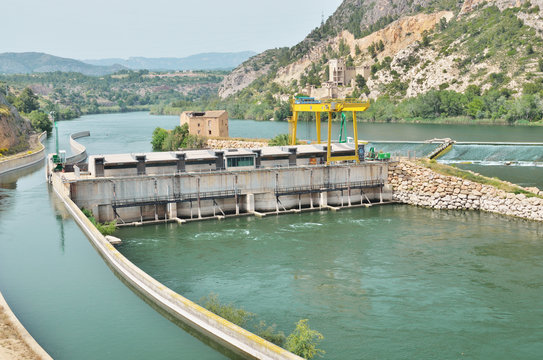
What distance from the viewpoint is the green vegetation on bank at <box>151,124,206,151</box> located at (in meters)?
89.6

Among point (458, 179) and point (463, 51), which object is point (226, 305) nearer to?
point (458, 179)

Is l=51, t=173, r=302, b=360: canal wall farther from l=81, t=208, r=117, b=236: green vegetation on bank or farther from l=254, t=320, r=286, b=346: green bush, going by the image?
l=81, t=208, r=117, b=236: green vegetation on bank

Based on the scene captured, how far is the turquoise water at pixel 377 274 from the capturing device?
2620 centimetres

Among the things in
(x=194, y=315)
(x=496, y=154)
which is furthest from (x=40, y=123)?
(x=194, y=315)

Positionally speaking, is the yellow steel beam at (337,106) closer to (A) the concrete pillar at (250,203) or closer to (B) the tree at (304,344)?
(A) the concrete pillar at (250,203)

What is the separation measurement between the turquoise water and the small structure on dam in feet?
7.84

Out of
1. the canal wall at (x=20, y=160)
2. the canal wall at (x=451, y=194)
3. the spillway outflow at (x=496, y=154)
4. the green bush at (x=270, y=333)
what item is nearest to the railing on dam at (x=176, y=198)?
the canal wall at (x=451, y=194)

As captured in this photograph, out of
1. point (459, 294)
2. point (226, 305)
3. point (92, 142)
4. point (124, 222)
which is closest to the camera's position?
point (226, 305)

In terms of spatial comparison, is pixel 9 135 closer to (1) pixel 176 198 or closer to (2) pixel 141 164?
(2) pixel 141 164

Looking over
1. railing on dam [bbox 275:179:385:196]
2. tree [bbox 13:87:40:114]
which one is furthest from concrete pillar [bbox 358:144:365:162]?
tree [bbox 13:87:40:114]

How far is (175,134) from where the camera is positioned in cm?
9300

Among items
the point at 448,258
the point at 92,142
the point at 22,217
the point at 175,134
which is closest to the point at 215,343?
the point at 448,258

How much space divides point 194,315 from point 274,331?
12.0ft

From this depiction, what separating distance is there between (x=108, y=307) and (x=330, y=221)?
23.1m
